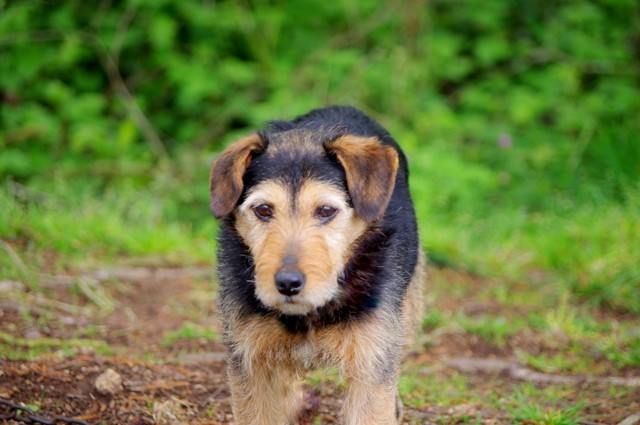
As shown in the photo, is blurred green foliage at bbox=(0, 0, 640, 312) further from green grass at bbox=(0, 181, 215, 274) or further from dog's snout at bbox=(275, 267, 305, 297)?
dog's snout at bbox=(275, 267, 305, 297)

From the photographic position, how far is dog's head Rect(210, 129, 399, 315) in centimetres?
337

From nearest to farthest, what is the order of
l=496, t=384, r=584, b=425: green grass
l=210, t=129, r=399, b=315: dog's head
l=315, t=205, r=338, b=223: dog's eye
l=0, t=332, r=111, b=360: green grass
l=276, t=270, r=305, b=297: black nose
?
l=276, t=270, r=305, b=297: black nose, l=210, t=129, r=399, b=315: dog's head, l=315, t=205, r=338, b=223: dog's eye, l=496, t=384, r=584, b=425: green grass, l=0, t=332, r=111, b=360: green grass

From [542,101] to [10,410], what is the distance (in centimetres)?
853

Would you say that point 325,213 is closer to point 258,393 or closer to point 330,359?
point 330,359

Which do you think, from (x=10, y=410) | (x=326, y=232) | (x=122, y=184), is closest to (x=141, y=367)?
(x=10, y=410)

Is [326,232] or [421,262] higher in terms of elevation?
[326,232]

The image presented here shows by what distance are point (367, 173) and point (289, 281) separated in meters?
0.74

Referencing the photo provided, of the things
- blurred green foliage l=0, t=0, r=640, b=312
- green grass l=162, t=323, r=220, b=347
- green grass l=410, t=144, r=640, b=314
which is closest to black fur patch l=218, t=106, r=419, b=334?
green grass l=162, t=323, r=220, b=347

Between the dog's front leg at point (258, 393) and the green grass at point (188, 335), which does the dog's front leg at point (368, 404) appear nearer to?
the dog's front leg at point (258, 393)

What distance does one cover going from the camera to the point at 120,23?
10.0 metres

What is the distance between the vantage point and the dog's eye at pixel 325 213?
3586 millimetres

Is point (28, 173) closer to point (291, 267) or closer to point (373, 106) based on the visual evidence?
point (373, 106)

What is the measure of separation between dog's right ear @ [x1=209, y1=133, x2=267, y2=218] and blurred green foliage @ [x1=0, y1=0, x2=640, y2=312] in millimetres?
4455

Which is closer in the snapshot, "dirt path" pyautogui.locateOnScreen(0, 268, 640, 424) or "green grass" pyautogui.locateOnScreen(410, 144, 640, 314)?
"dirt path" pyautogui.locateOnScreen(0, 268, 640, 424)
